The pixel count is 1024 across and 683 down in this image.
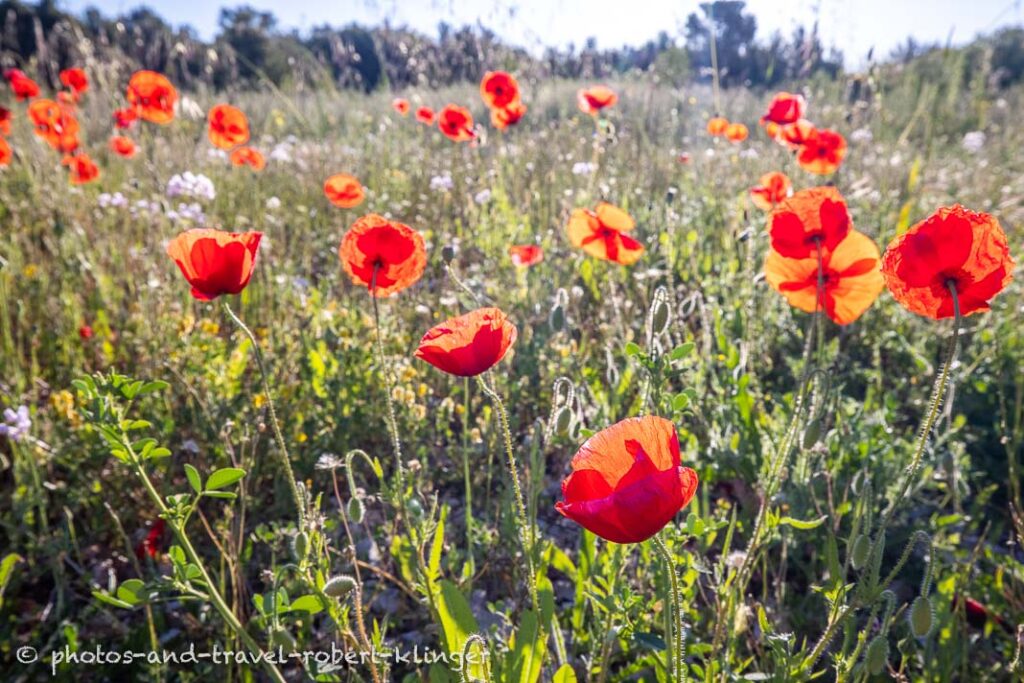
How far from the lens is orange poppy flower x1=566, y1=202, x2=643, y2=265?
205 centimetres

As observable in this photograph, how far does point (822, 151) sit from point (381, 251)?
2345mm

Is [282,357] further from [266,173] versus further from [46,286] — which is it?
[266,173]

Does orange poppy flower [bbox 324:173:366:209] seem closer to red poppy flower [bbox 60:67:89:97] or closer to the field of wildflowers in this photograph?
the field of wildflowers

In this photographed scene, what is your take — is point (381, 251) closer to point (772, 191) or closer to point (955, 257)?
point (955, 257)

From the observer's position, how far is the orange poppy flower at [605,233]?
6.73 feet

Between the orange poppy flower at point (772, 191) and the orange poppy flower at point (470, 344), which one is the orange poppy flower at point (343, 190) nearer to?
the orange poppy flower at point (772, 191)

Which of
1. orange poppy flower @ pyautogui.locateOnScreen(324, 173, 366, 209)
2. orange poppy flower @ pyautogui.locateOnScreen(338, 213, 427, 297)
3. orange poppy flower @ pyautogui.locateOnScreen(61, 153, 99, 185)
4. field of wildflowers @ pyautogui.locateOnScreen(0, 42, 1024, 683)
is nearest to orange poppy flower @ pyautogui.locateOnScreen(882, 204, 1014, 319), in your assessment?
field of wildflowers @ pyautogui.locateOnScreen(0, 42, 1024, 683)

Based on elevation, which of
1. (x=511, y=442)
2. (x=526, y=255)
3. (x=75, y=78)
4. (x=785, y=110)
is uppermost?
(x=75, y=78)

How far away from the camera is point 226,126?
12.1 ft

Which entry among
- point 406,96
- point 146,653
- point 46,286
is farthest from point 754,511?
point 406,96

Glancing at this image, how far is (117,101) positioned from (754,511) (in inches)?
180

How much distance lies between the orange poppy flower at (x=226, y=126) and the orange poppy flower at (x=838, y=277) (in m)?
2.94

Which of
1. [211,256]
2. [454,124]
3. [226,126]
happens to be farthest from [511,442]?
[226,126]

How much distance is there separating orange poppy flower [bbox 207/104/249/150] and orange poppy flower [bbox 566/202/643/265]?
2287 millimetres
